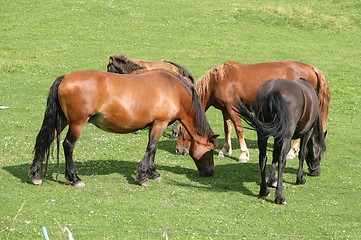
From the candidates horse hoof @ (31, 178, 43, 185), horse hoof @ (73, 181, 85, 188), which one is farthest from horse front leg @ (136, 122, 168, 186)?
horse hoof @ (31, 178, 43, 185)

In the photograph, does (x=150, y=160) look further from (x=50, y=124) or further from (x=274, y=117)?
(x=274, y=117)

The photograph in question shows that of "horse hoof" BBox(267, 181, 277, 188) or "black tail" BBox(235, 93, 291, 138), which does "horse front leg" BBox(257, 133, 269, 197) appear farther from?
"horse hoof" BBox(267, 181, 277, 188)

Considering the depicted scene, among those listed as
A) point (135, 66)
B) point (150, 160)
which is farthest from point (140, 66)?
point (150, 160)

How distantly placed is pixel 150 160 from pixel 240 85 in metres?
3.81

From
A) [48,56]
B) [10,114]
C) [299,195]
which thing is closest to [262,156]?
[299,195]

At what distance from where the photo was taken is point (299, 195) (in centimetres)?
1268

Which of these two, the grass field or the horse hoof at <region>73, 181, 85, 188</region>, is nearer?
the grass field

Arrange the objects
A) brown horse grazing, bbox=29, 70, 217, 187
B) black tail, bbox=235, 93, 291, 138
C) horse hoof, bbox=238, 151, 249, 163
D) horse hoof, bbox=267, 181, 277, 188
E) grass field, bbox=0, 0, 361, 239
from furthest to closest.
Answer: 1. horse hoof, bbox=238, 151, 249, 163
2. horse hoof, bbox=267, 181, 277, 188
3. brown horse grazing, bbox=29, 70, 217, 187
4. black tail, bbox=235, 93, 291, 138
5. grass field, bbox=0, 0, 361, 239

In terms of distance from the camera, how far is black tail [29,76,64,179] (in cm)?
1203

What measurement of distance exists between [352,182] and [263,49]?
1776 centimetres

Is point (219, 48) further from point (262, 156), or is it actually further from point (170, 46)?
point (262, 156)

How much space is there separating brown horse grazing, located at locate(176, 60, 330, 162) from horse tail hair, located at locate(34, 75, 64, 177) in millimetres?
3885

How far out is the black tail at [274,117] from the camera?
11.4 metres

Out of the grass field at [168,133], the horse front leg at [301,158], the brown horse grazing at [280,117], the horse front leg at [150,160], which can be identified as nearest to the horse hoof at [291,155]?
the grass field at [168,133]
